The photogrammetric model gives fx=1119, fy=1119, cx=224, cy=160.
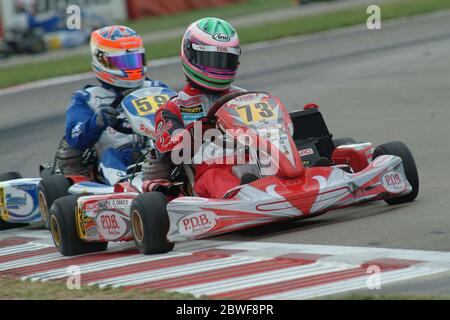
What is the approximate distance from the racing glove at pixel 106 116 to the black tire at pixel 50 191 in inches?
19.3

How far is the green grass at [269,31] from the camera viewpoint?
19.7 meters

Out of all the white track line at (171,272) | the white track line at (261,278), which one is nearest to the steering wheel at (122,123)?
the white track line at (171,272)

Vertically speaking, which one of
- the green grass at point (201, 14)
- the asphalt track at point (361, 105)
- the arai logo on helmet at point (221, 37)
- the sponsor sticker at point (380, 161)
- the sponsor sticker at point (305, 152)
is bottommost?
the green grass at point (201, 14)

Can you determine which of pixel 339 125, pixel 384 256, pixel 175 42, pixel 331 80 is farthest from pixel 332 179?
pixel 175 42

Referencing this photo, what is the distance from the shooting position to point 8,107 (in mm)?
15852

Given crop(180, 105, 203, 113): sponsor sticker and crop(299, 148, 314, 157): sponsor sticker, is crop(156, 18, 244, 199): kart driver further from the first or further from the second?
crop(299, 148, 314, 157): sponsor sticker

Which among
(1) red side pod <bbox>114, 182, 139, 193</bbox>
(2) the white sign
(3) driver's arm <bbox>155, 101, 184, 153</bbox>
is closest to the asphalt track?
(3) driver's arm <bbox>155, 101, 184, 153</bbox>

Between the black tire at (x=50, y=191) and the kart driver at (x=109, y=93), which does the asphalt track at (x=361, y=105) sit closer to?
the black tire at (x=50, y=191)

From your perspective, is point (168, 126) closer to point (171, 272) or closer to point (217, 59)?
point (217, 59)

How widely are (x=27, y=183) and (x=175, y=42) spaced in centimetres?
1470

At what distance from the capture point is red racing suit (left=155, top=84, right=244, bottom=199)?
6.65 m
